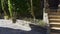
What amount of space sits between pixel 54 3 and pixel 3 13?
4.07m

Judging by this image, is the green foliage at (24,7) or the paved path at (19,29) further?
the green foliage at (24,7)

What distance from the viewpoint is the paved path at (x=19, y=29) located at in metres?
8.73

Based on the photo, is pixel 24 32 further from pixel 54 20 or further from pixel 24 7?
pixel 24 7

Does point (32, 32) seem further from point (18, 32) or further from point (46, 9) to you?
point (46, 9)

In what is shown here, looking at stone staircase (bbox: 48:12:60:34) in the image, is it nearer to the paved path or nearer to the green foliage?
the paved path

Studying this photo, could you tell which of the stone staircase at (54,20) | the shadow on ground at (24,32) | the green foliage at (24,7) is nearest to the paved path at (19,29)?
the shadow on ground at (24,32)

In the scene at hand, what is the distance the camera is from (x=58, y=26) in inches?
319

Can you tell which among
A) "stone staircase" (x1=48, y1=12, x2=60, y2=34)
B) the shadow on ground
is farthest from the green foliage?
"stone staircase" (x1=48, y1=12, x2=60, y2=34)

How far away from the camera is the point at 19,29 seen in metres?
9.23

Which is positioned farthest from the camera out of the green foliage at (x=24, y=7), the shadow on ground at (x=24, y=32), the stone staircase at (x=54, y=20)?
the green foliage at (x=24, y=7)

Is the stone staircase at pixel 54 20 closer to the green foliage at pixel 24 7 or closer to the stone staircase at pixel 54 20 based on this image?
the stone staircase at pixel 54 20

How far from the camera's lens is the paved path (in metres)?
8.73

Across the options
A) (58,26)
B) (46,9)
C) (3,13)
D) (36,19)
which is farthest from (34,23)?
(3,13)

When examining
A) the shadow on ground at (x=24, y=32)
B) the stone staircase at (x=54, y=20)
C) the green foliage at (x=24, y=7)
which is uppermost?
the green foliage at (x=24, y=7)
